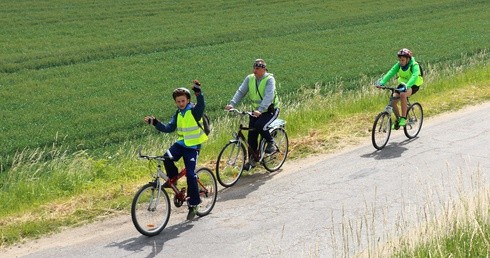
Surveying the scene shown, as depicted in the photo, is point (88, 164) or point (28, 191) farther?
point (88, 164)

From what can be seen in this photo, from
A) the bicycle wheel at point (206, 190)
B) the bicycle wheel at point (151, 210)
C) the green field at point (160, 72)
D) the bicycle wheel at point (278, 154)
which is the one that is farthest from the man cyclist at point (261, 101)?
the bicycle wheel at point (151, 210)

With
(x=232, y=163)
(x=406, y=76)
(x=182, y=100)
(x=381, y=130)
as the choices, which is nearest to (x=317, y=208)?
(x=232, y=163)

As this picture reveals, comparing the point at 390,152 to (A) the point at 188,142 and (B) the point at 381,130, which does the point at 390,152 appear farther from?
(A) the point at 188,142

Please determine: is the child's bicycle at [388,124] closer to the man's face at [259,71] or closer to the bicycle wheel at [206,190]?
the man's face at [259,71]

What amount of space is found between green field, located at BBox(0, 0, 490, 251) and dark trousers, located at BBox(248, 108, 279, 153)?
1004 millimetres

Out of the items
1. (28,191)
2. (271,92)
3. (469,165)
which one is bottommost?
(469,165)

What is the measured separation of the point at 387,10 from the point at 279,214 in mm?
32789

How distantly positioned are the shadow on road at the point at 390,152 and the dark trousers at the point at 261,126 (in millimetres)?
1854

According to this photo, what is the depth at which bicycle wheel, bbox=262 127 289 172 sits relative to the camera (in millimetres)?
11906

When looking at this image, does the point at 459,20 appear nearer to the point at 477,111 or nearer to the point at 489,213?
the point at 477,111

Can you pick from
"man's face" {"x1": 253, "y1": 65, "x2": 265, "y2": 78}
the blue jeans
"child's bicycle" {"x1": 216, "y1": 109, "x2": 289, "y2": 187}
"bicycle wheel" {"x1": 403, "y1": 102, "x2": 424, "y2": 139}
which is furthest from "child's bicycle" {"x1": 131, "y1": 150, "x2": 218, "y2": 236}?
"bicycle wheel" {"x1": 403, "y1": 102, "x2": 424, "y2": 139}

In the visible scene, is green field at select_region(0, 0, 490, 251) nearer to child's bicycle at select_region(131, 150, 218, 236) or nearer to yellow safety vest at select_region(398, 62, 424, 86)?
child's bicycle at select_region(131, 150, 218, 236)

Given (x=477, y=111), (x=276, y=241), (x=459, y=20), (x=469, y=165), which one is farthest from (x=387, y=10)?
(x=276, y=241)

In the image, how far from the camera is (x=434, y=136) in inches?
543
